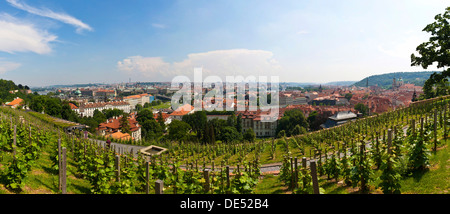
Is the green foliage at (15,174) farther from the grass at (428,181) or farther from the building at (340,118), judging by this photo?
the building at (340,118)

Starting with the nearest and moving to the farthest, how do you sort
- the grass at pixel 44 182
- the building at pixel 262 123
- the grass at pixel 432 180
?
the grass at pixel 432 180 < the grass at pixel 44 182 < the building at pixel 262 123

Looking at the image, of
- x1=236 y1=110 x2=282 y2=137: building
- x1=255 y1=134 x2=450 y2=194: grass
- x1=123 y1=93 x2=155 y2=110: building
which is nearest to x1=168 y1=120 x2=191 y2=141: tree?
x1=236 y1=110 x2=282 y2=137: building

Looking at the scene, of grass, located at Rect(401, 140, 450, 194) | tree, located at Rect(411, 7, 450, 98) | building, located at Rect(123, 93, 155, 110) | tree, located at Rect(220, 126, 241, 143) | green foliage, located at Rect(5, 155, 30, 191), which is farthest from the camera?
building, located at Rect(123, 93, 155, 110)

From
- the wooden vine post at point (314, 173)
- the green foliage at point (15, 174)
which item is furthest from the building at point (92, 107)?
the wooden vine post at point (314, 173)

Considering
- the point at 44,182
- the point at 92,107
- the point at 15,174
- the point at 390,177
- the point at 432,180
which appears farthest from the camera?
the point at 92,107

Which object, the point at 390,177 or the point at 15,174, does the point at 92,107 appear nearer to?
the point at 15,174

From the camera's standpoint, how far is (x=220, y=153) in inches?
904

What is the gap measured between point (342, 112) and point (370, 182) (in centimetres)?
4674

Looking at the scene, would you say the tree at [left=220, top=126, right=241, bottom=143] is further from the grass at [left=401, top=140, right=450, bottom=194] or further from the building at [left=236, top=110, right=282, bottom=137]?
the grass at [left=401, top=140, right=450, bottom=194]

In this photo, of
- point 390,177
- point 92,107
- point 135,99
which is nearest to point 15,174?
point 390,177
